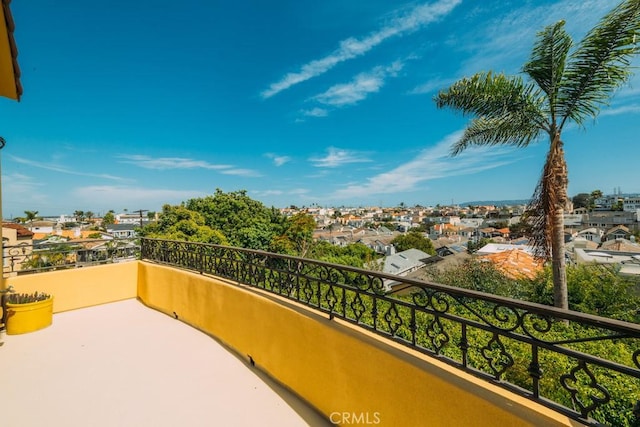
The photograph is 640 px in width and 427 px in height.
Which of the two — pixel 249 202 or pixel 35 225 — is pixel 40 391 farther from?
pixel 35 225

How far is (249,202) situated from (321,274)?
20452 millimetres

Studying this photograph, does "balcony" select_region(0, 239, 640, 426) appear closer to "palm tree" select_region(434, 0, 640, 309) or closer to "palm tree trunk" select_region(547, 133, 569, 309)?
"palm tree trunk" select_region(547, 133, 569, 309)

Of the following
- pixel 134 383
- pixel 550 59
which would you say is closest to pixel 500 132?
pixel 550 59

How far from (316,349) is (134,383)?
2.10 m

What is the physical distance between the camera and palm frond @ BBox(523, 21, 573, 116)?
6.02 meters

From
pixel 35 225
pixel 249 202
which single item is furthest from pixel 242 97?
pixel 35 225

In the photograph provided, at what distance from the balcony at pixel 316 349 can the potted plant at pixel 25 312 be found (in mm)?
197

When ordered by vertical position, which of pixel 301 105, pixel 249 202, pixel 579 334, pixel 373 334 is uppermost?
pixel 301 105

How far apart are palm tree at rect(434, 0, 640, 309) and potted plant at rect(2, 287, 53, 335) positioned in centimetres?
952

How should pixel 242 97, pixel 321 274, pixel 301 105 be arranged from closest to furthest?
1. pixel 321 274
2. pixel 242 97
3. pixel 301 105

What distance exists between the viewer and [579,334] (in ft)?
16.7

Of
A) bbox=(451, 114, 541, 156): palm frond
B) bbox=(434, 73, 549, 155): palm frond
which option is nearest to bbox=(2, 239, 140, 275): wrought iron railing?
bbox=(434, 73, 549, 155): palm frond

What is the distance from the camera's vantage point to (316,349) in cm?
249

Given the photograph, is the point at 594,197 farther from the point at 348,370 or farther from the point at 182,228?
the point at 348,370
